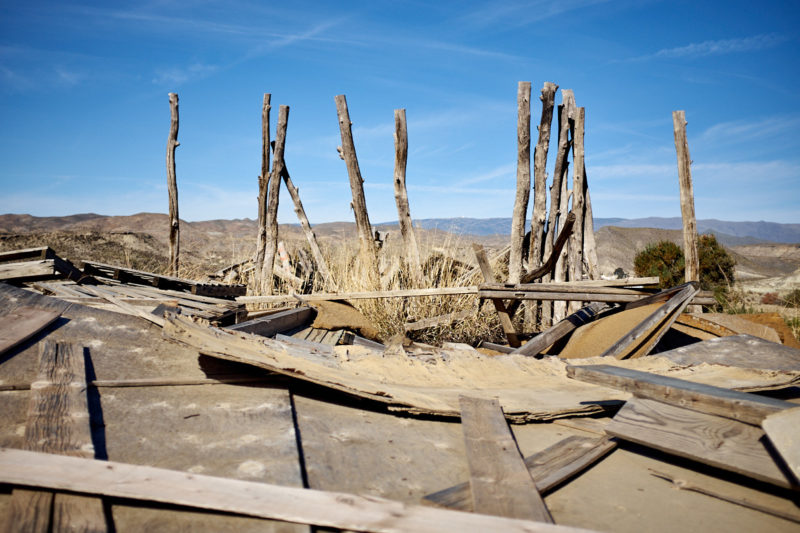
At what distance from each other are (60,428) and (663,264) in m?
14.9

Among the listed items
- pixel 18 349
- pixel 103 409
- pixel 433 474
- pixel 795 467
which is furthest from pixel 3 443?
pixel 795 467

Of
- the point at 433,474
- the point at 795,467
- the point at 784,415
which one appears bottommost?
the point at 433,474

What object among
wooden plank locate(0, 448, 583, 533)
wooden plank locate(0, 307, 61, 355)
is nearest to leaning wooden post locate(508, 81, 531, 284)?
wooden plank locate(0, 307, 61, 355)

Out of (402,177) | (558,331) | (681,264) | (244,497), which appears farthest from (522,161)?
(681,264)

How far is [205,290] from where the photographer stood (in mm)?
5852

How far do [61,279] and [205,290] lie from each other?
4.69 feet

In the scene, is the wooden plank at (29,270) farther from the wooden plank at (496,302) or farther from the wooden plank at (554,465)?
the wooden plank at (554,465)

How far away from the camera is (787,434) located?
1928 mm

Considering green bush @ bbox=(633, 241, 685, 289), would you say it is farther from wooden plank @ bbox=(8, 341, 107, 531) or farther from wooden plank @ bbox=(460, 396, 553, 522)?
wooden plank @ bbox=(8, 341, 107, 531)

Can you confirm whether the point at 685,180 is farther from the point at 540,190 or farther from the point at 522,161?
the point at 522,161

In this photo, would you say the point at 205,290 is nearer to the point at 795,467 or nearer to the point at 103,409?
the point at 103,409

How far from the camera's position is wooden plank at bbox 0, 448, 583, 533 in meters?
1.51

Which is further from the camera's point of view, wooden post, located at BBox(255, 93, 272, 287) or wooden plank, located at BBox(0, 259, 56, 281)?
wooden post, located at BBox(255, 93, 272, 287)

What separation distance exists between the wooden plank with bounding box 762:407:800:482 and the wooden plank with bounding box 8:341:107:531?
2362 millimetres
